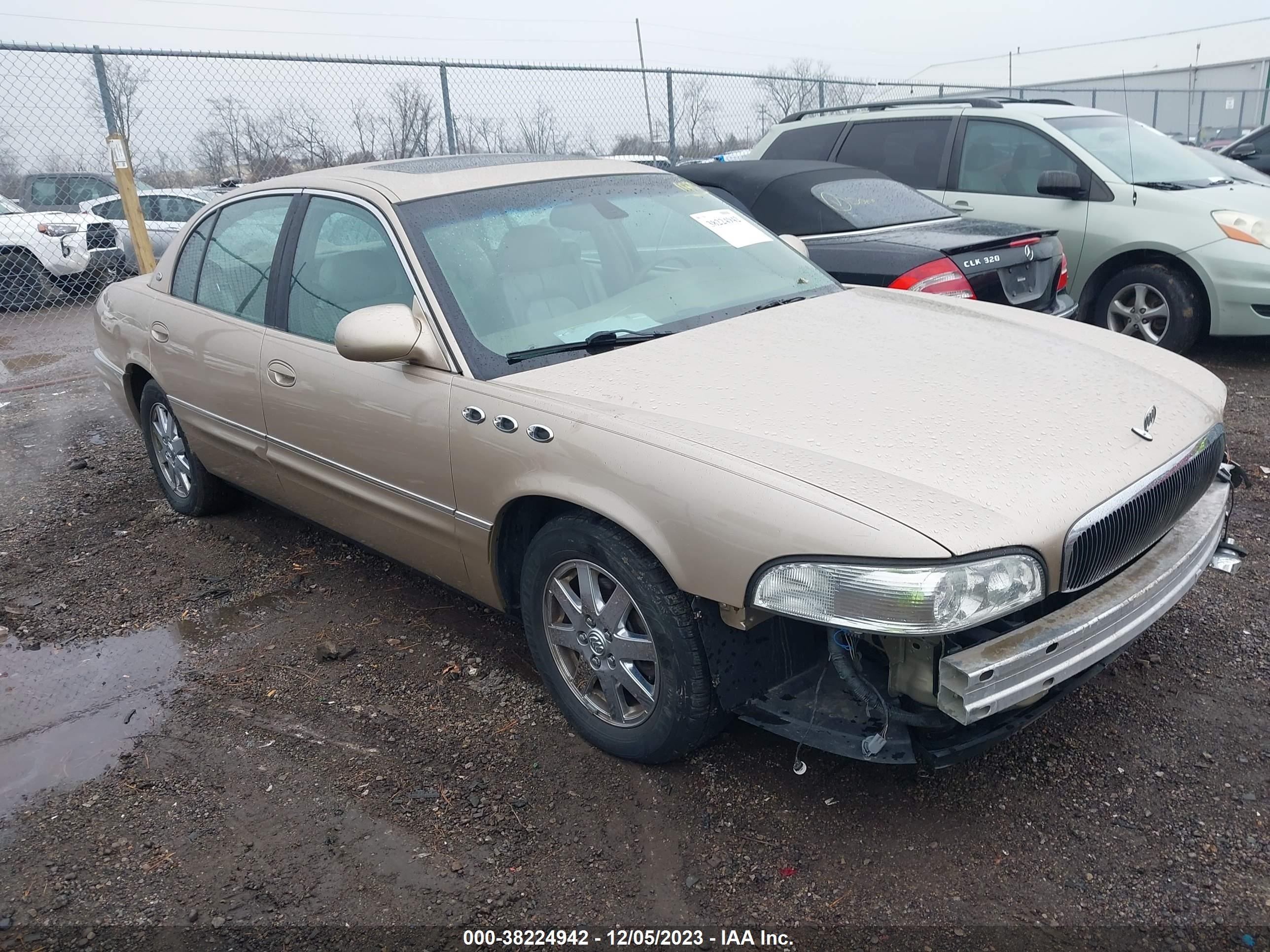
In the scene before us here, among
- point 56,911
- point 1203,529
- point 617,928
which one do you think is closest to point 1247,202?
point 1203,529

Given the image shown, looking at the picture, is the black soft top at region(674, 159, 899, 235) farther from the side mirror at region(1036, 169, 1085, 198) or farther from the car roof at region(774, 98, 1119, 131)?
the car roof at region(774, 98, 1119, 131)

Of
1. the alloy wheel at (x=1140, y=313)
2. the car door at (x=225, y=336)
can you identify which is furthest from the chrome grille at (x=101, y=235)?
the alloy wheel at (x=1140, y=313)

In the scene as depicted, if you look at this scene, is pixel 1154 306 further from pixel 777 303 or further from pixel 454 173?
pixel 454 173

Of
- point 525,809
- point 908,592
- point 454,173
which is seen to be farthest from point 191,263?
point 908,592

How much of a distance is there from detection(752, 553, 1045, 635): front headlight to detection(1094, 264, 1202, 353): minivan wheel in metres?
5.17

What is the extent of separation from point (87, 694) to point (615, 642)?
2.05 m

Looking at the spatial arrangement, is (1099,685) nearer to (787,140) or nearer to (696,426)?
(696,426)

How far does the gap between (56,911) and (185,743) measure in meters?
0.72

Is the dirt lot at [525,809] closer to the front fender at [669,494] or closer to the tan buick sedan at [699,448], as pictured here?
the tan buick sedan at [699,448]

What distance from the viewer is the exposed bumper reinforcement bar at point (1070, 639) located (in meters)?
2.14

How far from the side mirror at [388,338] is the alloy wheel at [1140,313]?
17.2 ft

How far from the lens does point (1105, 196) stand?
6676mm

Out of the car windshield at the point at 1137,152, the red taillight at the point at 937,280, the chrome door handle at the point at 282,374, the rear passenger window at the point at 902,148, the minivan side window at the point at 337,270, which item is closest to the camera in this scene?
the minivan side window at the point at 337,270

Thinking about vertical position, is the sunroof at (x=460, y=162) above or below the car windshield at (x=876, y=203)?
above
